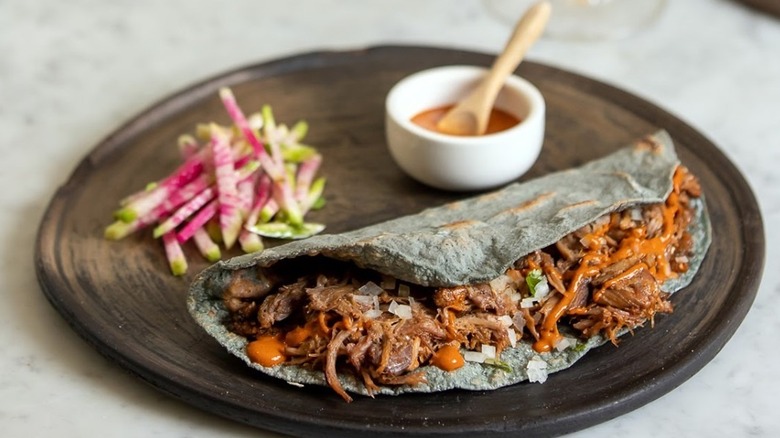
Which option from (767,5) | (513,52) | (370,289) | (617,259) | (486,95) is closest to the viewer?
(370,289)

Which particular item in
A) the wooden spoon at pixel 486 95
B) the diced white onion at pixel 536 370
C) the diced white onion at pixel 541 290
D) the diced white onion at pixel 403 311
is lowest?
the diced white onion at pixel 536 370

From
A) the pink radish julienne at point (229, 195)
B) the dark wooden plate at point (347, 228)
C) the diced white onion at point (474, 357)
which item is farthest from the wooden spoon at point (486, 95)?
the diced white onion at point (474, 357)

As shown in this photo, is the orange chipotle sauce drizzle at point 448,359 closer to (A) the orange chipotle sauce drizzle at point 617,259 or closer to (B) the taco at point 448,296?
(B) the taco at point 448,296

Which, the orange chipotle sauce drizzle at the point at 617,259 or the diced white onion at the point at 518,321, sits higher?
the orange chipotle sauce drizzle at the point at 617,259

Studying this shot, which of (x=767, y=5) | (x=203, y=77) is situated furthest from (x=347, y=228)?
(x=767, y=5)

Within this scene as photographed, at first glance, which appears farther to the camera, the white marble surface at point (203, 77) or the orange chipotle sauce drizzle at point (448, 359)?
the white marble surface at point (203, 77)

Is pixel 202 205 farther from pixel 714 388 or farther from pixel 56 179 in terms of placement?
pixel 714 388

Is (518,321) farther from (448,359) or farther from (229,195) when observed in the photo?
(229,195)

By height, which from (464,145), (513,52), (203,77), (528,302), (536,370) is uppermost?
(513,52)
